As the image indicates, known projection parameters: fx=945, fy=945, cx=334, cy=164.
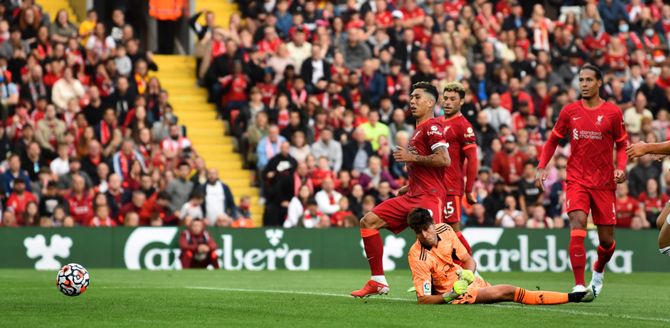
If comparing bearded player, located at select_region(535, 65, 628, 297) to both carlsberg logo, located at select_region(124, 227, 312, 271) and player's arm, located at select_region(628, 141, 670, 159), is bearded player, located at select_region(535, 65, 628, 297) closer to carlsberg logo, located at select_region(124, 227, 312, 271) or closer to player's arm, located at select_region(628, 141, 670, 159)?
player's arm, located at select_region(628, 141, 670, 159)

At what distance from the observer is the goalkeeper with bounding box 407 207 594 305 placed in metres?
8.65

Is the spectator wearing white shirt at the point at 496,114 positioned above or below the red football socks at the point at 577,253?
above

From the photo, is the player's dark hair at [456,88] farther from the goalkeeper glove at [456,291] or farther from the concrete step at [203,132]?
the concrete step at [203,132]

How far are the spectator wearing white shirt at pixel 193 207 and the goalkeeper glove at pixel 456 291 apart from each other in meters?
9.77

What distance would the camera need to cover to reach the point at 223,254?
58.4ft

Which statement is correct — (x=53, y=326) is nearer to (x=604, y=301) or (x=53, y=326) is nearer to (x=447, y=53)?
(x=604, y=301)

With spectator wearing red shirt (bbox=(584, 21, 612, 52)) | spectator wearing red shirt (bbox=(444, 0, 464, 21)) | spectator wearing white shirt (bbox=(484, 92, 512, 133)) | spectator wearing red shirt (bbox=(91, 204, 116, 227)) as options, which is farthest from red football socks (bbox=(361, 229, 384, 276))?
spectator wearing red shirt (bbox=(584, 21, 612, 52))

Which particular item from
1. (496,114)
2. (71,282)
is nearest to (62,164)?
(71,282)

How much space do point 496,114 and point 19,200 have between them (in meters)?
10.3

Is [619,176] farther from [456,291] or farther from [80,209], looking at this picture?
[80,209]

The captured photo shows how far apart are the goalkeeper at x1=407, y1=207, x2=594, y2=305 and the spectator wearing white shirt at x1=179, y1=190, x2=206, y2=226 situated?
9476 millimetres

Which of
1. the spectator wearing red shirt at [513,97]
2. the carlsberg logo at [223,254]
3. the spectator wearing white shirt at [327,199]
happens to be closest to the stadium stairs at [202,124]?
the spectator wearing white shirt at [327,199]

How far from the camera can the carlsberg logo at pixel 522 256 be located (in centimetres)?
1838

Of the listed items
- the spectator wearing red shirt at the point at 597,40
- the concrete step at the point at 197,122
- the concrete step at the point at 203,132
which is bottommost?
the concrete step at the point at 203,132
